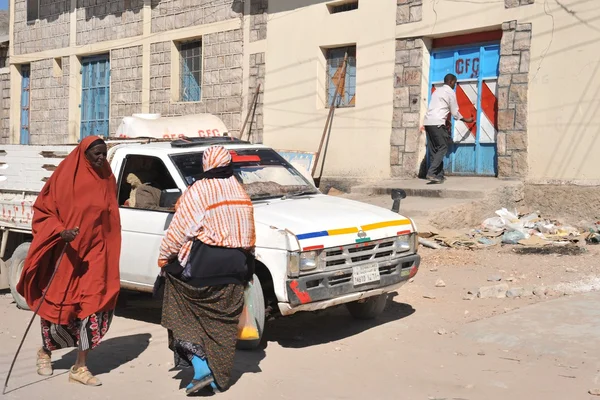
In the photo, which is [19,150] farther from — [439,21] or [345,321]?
[439,21]

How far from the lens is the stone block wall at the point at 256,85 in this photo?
1502 centimetres

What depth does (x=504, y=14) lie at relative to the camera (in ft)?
37.4

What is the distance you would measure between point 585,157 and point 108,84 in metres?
11.9

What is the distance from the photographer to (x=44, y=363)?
5695 mm

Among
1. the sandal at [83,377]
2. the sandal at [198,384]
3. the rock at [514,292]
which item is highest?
the rock at [514,292]

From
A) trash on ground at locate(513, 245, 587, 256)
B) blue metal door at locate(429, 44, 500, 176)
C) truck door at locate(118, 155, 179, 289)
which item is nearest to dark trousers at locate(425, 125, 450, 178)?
blue metal door at locate(429, 44, 500, 176)

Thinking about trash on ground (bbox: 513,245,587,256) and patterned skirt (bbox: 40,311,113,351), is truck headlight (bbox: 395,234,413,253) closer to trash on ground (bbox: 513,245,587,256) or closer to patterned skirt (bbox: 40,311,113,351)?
patterned skirt (bbox: 40,311,113,351)

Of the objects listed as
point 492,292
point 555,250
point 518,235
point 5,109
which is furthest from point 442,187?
point 5,109

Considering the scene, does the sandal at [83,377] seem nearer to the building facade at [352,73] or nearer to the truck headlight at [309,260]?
the truck headlight at [309,260]

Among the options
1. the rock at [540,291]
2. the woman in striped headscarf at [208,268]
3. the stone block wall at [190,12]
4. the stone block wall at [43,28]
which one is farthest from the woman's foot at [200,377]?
the stone block wall at [43,28]

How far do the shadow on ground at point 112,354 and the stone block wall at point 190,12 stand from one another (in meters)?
9.81

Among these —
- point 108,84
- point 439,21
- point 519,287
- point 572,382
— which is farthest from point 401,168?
point 108,84

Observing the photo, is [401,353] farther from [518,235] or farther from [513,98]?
[513,98]

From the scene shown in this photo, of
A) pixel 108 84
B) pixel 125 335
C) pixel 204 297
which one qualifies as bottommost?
pixel 125 335
